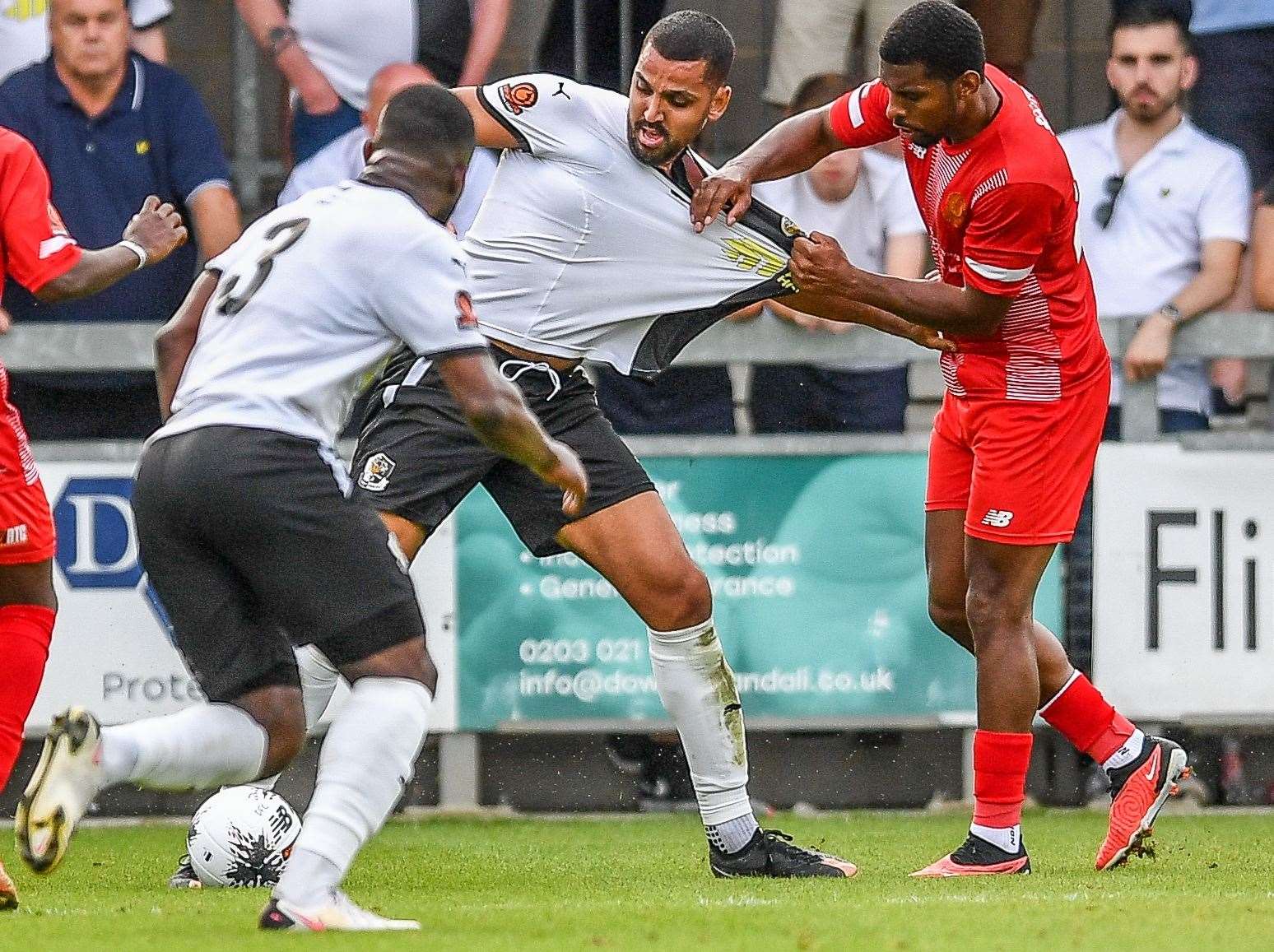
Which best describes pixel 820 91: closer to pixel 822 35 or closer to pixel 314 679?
pixel 822 35

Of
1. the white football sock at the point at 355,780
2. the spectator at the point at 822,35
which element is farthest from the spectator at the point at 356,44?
the white football sock at the point at 355,780

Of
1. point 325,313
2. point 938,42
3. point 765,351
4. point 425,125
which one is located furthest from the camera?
point 765,351

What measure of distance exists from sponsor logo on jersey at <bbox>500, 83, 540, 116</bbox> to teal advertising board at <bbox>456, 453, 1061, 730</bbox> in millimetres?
2300

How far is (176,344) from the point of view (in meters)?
5.32

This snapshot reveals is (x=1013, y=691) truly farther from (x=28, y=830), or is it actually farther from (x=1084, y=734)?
(x=28, y=830)

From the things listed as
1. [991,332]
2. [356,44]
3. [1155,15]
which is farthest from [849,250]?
[991,332]

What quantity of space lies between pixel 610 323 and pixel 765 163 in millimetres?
694

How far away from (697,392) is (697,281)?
2268 mm

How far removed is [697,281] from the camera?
251 inches

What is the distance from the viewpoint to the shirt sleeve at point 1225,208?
8.41 m

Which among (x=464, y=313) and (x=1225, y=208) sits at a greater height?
(x=464, y=313)

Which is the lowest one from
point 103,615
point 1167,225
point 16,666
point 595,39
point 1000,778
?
point 103,615

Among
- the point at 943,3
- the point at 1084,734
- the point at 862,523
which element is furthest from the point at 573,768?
the point at 943,3

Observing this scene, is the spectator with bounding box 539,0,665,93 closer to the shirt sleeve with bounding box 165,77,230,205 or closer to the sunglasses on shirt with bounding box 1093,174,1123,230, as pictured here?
the shirt sleeve with bounding box 165,77,230,205
